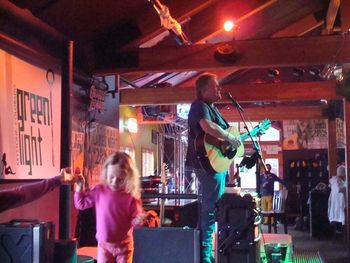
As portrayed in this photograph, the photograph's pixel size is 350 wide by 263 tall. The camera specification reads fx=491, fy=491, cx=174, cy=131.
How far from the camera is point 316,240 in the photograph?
898cm

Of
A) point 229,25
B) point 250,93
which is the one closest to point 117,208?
point 229,25

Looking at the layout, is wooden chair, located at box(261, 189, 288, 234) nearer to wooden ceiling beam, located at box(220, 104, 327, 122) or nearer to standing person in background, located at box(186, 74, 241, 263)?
wooden ceiling beam, located at box(220, 104, 327, 122)

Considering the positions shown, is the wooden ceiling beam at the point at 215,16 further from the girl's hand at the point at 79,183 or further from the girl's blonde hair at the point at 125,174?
the girl's hand at the point at 79,183

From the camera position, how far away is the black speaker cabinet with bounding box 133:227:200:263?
3395 mm

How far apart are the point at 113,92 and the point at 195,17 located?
1.56 m

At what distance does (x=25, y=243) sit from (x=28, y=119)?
1211mm

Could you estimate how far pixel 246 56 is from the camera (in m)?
5.30

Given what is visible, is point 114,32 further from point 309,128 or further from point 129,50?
point 309,128

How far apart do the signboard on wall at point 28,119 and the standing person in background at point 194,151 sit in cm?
127

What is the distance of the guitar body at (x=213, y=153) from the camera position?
11.5 feet

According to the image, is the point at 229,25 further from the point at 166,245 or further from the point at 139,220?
the point at 139,220

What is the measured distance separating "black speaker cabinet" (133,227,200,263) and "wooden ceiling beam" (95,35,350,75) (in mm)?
2328

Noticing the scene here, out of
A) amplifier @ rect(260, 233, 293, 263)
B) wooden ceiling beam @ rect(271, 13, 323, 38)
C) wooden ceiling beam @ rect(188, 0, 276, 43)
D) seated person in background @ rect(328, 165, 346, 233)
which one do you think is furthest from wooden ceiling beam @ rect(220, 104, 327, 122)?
amplifier @ rect(260, 233, 293, 263)

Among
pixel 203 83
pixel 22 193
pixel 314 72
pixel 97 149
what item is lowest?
pixel 22 193
